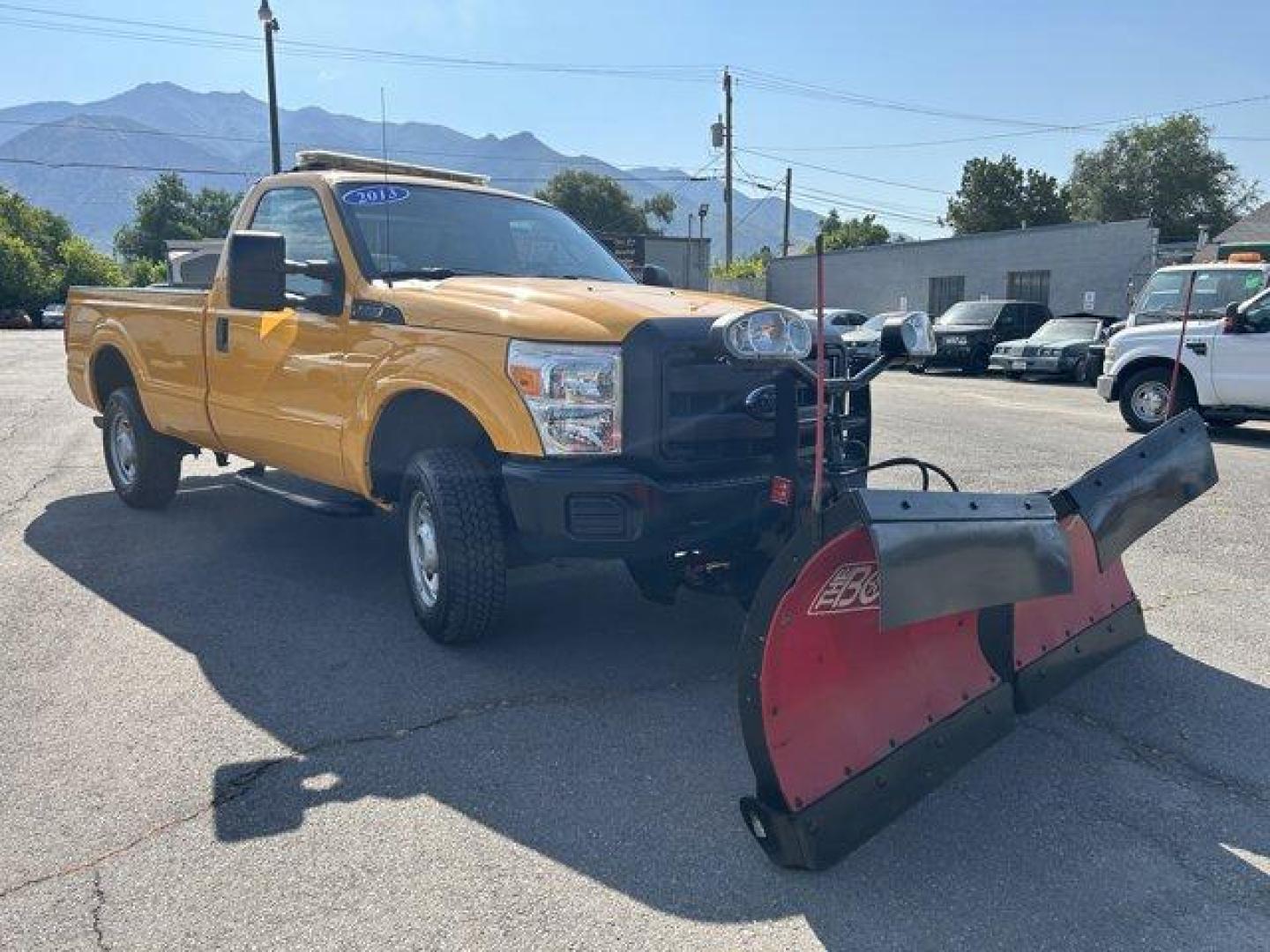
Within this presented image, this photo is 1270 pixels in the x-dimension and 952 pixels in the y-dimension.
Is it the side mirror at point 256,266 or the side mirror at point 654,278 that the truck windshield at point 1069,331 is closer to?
the side mirror at point 654,278

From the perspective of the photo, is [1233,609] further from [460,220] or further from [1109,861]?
[460,220]

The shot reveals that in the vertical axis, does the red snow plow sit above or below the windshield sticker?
below

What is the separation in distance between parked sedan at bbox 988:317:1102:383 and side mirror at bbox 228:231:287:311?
18.5m

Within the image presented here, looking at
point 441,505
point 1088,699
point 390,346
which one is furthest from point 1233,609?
point 390,346

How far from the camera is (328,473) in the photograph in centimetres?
501

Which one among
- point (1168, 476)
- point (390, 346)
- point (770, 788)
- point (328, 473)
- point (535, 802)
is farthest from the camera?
point (328, 473)

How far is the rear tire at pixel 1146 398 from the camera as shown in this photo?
38.9 feet

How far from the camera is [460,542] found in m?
4.09

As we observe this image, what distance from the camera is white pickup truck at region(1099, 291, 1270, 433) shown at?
10.7 metres

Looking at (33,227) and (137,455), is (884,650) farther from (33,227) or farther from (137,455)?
(33,227)

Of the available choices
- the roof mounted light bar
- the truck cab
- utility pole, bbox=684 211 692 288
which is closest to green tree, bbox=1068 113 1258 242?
utility pole, bbox=684 211 692 288

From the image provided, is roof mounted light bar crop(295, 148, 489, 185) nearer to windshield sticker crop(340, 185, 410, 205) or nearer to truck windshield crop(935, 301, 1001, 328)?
windshield sticker crop(340, 185, 410, 205)

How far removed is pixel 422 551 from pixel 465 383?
867 mm

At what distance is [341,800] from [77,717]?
131 cm
